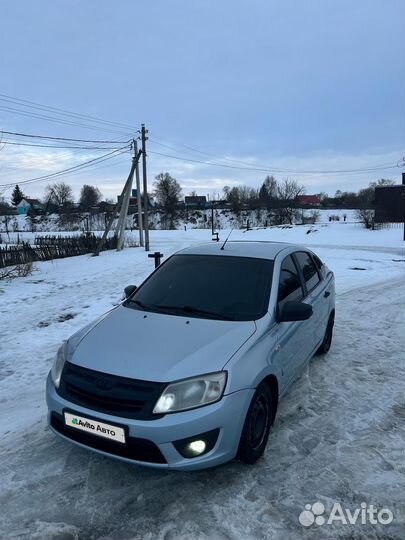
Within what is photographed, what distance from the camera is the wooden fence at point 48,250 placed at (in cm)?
1550

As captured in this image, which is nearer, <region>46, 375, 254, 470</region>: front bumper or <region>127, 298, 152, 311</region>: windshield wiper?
<region>46, 375, 254, 470</region>: front bumper

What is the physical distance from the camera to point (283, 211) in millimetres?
63906

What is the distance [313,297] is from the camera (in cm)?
425

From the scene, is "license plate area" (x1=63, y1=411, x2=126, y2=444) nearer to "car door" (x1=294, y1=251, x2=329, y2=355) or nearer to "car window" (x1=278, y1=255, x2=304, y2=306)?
"car window" (x1=278, y1=255, x2=304, y2=306)

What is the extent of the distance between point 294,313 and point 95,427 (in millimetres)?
1761

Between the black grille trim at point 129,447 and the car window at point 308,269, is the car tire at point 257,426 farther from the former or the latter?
the car window at point 308,269

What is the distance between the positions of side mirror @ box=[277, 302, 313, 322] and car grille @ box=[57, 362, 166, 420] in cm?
126

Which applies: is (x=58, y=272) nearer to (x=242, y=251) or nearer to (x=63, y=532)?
(x=242, y=251)

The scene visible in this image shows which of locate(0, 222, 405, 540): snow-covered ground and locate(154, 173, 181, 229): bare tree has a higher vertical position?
locate(154, 173, 181, 229): bare tree

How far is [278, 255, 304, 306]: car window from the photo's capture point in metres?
3.54

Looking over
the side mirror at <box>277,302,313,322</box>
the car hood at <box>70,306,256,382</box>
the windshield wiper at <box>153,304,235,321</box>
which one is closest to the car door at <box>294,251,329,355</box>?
the side mirror at <box>277,302,313,322</box>

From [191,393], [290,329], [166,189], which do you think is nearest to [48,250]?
[290,329]

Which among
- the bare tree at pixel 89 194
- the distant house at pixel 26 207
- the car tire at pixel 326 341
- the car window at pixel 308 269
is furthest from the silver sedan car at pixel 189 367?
the bare tree at pixel 89 194

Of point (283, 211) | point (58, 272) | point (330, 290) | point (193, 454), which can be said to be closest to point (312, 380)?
point (330, 290)
